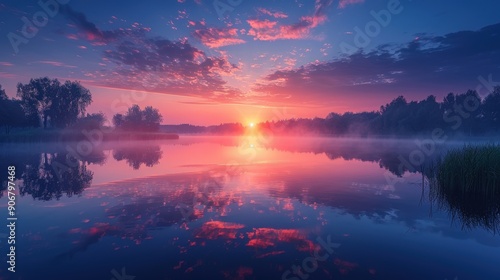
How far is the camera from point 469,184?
16812mm

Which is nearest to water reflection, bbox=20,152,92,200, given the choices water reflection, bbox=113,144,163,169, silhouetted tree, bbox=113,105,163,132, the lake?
the lake

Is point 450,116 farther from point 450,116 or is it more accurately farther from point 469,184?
point 469,184

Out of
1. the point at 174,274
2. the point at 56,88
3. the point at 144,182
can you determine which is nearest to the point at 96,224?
the point at 174,274

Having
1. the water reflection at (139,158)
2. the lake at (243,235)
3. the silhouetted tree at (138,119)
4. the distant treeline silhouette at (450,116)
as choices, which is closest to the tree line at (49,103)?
the silhouetted tree at (138,119)

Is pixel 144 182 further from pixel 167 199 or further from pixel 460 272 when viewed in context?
pixel 460 272

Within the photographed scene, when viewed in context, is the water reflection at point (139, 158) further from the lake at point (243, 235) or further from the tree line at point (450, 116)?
the tree line at point (450, 116)

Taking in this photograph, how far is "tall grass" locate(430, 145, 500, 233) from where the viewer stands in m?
14.8

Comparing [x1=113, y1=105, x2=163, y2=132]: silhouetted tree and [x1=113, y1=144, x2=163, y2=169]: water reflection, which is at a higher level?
[x1=113, y1=105, x2=163, y2=132]: silhouetted tree

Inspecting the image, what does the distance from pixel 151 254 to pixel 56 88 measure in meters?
125

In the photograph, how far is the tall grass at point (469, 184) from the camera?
1480 centimetres

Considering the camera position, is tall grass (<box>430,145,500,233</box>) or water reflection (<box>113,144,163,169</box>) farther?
water reflection (<box>113,144,163,169</box>)

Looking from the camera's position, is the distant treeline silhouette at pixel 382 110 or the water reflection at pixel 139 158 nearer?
the water reflection at pixel 139 158

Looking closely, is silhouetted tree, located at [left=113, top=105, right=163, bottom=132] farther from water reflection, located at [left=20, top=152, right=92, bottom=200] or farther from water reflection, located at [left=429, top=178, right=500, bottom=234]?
water reflection, located at [left=429, top=178, right=500, bottom=234]

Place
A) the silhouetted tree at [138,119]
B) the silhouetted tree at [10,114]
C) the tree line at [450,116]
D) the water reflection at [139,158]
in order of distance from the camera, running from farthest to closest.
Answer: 1. the silhouetted tree at [138,119]
2. the tree line at [450,116]
3. the silhouetted tree at [10,114]
4. the water reflection at [139,158]
